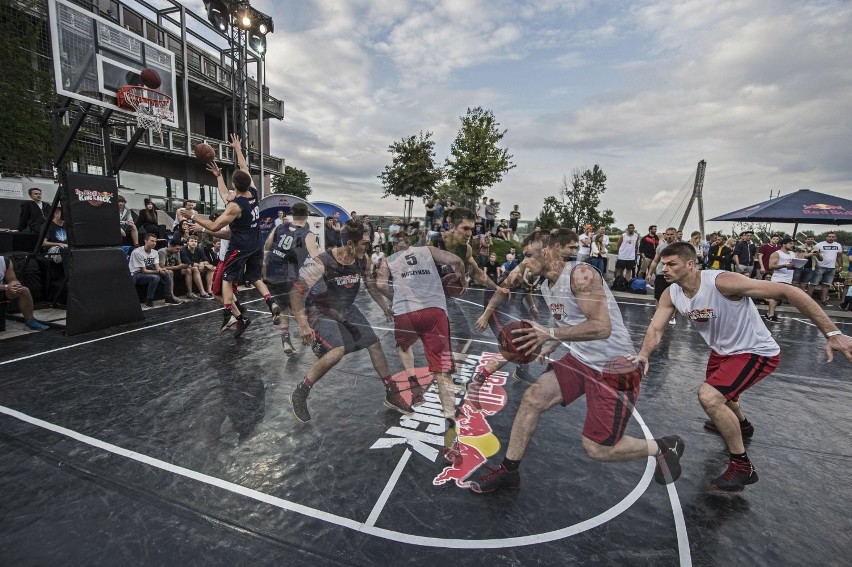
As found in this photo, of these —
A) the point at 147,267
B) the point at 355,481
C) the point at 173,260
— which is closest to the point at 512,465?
the point at 355,481

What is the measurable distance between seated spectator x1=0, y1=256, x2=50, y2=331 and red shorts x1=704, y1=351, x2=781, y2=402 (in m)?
8.75

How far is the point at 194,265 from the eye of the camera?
30.4ft

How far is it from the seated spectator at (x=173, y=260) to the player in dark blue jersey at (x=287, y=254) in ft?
11.3

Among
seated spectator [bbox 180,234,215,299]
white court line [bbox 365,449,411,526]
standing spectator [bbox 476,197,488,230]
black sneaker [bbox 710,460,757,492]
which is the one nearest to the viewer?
white court line [bbox 365,449,411,526]

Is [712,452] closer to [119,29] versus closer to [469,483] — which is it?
[469,483]

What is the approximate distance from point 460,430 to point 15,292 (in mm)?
7088

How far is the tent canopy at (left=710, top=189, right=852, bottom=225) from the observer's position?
12.1m

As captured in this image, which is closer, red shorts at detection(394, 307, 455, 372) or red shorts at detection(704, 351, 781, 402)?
red shorts at detection(704, 351, 781, 402)

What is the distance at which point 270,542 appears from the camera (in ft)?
7.05

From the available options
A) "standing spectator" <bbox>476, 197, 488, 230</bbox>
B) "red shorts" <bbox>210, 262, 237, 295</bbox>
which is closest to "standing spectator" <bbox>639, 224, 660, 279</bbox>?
"standing spectator" <bbox>476, 197, 488, 230</bbox>

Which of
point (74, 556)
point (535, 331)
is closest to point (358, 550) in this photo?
point (74, 556)

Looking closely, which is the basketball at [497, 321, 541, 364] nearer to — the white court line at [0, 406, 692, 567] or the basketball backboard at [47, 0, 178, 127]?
the white court line at [0, 406, 692, 567]

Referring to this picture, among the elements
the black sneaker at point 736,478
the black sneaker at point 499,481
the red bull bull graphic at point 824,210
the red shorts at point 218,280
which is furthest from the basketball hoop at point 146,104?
the red bull bull graphic at point 824,210

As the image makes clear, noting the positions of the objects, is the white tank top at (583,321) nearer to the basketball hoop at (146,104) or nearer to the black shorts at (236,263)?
the black shorts at (236,263)
